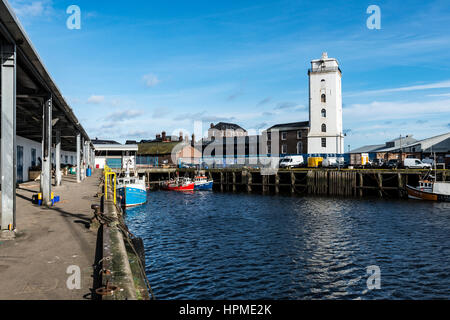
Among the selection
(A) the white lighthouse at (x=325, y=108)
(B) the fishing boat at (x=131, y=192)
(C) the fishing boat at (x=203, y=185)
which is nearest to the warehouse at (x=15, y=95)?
(B) the fishing boat at (x=131, y=192)

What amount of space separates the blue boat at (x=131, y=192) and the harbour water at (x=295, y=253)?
11.7 feet

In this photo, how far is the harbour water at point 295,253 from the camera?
13148mm

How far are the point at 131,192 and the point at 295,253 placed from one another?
23.0 m

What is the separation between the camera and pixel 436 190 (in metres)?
40.4

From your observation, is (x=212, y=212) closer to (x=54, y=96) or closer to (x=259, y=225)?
(x=259, y=225)

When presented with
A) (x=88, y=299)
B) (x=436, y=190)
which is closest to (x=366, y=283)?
(x=88, y=299)

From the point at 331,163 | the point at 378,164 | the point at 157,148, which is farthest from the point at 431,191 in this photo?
the point at 157,148

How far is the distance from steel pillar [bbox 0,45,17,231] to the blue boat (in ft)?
81.9

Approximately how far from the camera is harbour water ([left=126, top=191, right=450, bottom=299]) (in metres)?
13.1

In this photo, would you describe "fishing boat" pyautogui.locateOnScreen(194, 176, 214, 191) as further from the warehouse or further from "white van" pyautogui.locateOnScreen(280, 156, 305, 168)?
the warehouse

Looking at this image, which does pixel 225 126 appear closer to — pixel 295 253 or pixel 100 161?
pixel 100 161

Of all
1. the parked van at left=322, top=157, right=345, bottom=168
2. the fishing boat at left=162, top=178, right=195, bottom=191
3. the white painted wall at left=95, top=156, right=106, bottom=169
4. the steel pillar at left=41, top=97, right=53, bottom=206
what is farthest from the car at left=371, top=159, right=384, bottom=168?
the white painted wall at left=95, top=156, right=106, bottom=169

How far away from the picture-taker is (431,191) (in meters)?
40.6

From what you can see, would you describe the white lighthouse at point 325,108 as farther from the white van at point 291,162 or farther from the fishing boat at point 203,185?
the fishing boat at point 203,185
